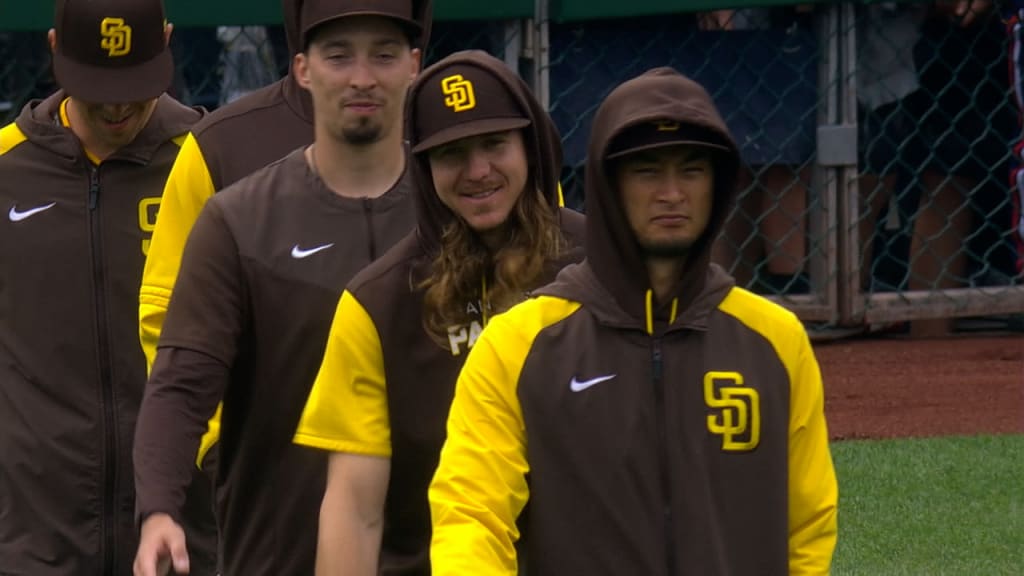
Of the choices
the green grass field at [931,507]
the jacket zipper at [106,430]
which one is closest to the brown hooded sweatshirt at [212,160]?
the jacket zipper at [106,430]

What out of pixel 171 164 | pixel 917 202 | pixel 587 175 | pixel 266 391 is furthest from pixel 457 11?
pixel 587 175

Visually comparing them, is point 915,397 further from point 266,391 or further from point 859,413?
point 266,391

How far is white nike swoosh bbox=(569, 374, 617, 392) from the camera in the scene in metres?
3.47

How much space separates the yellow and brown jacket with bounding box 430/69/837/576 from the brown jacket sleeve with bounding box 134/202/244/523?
0.82 meters

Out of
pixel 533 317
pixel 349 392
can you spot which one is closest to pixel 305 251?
pixel 349 392

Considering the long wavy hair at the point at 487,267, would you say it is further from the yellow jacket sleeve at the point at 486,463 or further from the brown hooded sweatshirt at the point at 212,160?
the brown hooded sweatshirt at the point at 212,160

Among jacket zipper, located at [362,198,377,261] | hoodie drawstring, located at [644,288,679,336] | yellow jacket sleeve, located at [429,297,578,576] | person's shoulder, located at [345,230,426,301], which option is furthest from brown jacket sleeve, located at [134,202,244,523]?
hoodie drawstring, located at [644,288,679,336]

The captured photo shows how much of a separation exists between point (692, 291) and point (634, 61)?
5819 millimetres

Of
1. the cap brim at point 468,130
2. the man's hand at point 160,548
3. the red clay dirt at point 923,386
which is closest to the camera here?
the man's hand at point 160,548

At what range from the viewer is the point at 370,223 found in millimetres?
4426

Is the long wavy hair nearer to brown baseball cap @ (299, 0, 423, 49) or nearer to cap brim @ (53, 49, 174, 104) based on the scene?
brown baseball cap @ (299, 0, 423, 49)

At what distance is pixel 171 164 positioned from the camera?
5.52 meters

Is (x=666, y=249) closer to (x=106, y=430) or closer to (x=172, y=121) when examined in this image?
(x=106, y=430)

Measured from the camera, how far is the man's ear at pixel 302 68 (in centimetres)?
458
